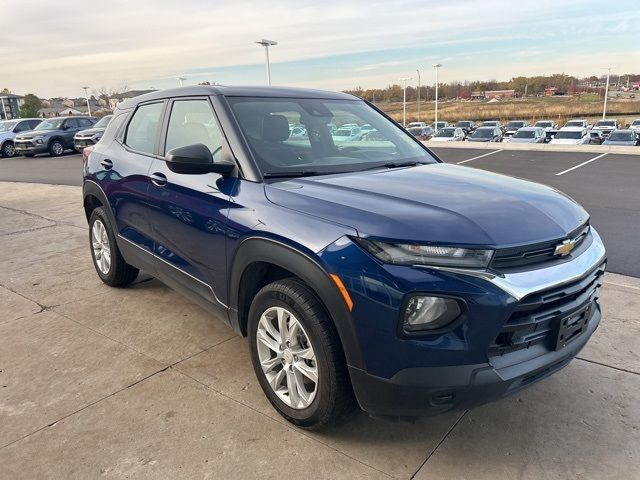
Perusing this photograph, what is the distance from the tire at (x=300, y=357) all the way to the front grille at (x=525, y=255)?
2.62 ft

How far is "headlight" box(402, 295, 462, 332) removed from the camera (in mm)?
2111

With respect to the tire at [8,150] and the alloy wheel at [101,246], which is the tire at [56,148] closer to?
the tire at [8,150]

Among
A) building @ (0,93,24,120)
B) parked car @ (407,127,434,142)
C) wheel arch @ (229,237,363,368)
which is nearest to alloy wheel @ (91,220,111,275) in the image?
wheel arch @ (229,237,363,368)

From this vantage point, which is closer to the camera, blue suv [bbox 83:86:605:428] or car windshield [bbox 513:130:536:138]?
blue suv [bbox 83:86:605:428]

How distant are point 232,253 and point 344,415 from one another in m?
1.06

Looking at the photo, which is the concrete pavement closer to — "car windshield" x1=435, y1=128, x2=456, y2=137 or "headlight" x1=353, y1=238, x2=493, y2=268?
"headlight" x1=353, y1=238, x2=493, y2=268

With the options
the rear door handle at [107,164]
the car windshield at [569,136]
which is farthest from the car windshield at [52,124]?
the car windshield at [569,136]

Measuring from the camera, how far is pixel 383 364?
219cm

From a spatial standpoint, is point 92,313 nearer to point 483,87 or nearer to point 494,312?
point 494,312

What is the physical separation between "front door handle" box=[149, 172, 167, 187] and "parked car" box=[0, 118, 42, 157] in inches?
939

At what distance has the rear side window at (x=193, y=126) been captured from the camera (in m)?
3.25

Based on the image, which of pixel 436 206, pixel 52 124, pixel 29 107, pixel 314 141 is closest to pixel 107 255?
pixel 314 141

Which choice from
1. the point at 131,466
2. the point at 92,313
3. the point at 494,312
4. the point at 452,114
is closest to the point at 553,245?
the point at 494,312

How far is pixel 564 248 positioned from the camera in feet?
7.91
